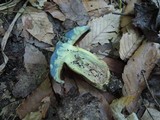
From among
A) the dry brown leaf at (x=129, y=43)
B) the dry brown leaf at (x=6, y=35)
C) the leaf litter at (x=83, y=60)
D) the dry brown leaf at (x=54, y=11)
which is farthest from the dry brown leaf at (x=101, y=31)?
the dry brown leaf at (x=6, y=35)

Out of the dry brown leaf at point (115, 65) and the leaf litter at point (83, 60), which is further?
the dry brown leaf at point (115, 65)

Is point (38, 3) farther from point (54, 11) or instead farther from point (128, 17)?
point (128, 17)

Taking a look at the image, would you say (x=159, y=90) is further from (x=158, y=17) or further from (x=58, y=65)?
(x=58, y=65)

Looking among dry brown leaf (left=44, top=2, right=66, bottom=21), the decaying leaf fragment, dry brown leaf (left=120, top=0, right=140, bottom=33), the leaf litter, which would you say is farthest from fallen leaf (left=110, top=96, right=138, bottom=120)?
dry brown leaf (left=44, top=2, right=66, bottom=21)

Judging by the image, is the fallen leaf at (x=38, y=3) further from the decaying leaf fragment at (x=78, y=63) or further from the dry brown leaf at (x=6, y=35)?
the decaying leaf fragment at (x=78, y=63)

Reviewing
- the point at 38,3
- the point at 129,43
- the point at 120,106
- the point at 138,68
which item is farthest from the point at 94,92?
the point at 38,3

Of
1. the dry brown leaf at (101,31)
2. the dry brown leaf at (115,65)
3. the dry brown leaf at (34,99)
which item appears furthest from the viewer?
the dry brown leaf at (101,31)
